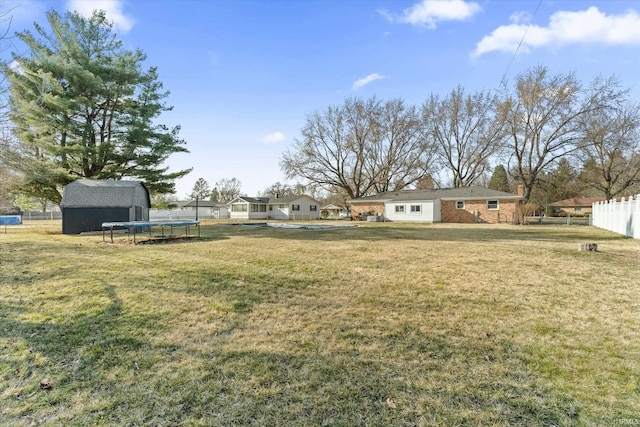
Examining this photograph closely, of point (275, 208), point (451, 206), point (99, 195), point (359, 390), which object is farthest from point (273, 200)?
point (359, 390)

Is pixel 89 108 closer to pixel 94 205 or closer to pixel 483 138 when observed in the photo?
pixel 94 205

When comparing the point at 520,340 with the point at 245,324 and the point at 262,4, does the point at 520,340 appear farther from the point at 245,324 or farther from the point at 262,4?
the point at 262,4

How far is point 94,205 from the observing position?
17.2 meters

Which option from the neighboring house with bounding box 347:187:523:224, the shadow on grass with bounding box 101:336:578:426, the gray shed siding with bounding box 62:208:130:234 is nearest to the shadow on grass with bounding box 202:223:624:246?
the gray shed siding with bounding box 62:208:130:234

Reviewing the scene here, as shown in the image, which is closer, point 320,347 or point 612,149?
point 320,347

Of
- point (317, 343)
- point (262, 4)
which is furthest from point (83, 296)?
point (262, 4)

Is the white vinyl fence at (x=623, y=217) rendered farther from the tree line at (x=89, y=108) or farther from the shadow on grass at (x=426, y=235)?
the tree line at (x=89, y=108)

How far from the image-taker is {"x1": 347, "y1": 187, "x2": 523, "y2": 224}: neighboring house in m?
27.0

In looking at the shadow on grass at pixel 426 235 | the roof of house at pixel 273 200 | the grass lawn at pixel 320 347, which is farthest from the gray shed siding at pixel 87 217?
the roof of house at pixel 273 200

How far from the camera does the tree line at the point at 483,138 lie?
2794 cm

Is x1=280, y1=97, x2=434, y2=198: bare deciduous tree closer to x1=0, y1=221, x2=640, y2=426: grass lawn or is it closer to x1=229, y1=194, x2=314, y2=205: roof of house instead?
x1=229, y1=194, x2=314, y2=205: roof of house

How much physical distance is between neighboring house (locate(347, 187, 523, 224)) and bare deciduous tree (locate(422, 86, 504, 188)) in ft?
27.2

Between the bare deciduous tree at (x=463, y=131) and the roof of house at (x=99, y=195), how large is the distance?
31.7 m

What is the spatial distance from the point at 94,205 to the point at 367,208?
2418 centimetres
